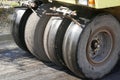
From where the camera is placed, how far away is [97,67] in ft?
16.4

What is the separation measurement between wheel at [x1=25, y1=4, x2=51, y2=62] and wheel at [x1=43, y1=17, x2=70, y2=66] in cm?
14

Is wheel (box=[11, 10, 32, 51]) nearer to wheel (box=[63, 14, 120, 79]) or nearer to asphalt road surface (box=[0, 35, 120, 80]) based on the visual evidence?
asphalt road surface (box=[0, 35, 120, 80])

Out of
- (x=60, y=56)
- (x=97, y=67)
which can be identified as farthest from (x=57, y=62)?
(x=97, y=67)

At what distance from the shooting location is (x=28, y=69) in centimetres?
537

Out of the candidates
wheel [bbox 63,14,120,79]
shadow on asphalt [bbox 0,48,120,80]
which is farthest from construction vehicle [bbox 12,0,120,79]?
shadow on asphalt [bbox 0,48,120,80]

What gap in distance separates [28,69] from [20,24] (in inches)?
30.4

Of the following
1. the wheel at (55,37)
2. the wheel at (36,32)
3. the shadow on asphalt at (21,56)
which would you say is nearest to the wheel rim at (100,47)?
the shadow on asphalt at (21,56)

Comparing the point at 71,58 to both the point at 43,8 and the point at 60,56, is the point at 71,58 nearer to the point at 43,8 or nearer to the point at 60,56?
the point at 60,56

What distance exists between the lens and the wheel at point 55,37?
484 centimetres

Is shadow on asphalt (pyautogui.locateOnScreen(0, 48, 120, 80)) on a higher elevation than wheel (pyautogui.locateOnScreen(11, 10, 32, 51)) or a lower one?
lower

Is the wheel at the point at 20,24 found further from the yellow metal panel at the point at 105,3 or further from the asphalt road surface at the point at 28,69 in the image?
the yellow metal panel at the point at 105,3

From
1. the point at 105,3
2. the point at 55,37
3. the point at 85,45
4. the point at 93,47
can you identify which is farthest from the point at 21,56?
the point at 105,3

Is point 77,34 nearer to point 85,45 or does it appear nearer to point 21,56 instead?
point 85,45

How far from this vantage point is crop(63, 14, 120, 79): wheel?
4637 millimetres
